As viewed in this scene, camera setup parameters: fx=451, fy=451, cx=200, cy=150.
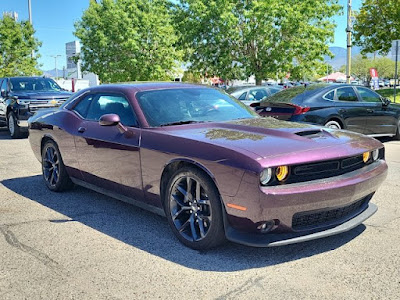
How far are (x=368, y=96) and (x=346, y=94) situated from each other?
2.25 ft

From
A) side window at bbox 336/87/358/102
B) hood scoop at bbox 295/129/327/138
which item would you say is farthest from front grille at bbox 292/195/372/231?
side window at bbox 336/87/358/102

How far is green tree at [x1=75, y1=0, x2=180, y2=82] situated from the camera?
77.2 feet

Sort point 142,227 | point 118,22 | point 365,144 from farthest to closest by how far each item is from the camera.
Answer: point 118,22, point 142,227, point 365,144

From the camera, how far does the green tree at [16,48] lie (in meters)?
29.0

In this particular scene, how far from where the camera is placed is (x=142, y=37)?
24031 millimetres

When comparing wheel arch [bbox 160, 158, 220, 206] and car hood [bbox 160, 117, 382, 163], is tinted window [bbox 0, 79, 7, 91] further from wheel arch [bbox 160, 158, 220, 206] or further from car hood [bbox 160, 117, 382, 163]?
wheel arch [bbox 160, 158, 220, 206]

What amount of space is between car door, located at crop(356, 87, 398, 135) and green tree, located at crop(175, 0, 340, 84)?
1142cm

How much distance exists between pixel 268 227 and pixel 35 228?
2443 mm

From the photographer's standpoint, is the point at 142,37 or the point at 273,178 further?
the point at 142,37

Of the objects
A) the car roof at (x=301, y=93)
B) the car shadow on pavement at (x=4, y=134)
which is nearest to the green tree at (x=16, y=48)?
the car shadow on pavement at (x=4, y=134)

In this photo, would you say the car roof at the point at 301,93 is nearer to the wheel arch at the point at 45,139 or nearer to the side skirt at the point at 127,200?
the wheel arch at the point at 45,139

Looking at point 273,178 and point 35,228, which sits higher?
point 273,178

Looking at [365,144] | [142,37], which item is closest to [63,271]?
[365,144]

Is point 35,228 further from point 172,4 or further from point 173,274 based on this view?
point 172,4
